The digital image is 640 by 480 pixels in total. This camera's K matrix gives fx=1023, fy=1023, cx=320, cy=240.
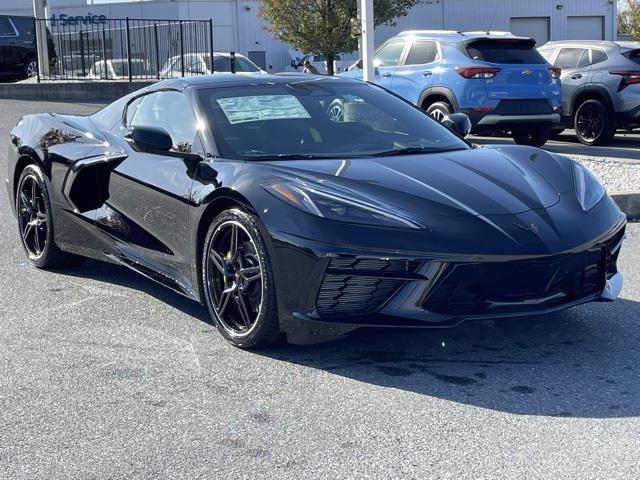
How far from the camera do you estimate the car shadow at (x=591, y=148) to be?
13.4m

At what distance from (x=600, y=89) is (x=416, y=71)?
2732mm

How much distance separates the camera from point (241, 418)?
3.88 metres

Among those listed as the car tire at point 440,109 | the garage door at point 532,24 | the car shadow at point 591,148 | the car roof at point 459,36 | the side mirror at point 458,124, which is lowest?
the car shadow at point 591,148

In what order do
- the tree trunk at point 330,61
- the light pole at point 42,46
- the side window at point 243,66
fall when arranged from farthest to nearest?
the side window at point 243,66
the tree trunk at point 330,61
the light pole at point 42,46

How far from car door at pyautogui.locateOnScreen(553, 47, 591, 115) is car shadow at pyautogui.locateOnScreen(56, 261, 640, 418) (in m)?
10.4

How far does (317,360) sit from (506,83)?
31.6ft

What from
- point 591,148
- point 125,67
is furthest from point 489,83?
point 125,67

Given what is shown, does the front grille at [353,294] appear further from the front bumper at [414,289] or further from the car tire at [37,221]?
the car tire at [37,221]

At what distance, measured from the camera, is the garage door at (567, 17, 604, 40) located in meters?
46.8

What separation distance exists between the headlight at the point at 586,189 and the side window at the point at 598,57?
10.5 m

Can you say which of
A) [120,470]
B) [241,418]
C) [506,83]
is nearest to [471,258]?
[241,418]

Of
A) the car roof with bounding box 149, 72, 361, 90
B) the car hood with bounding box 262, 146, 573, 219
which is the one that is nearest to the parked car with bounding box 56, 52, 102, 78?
the car roof with bounding box 149, 72, 361, 90

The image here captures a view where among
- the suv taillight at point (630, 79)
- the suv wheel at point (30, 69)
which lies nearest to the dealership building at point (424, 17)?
the suv wheel at point (30, 69)

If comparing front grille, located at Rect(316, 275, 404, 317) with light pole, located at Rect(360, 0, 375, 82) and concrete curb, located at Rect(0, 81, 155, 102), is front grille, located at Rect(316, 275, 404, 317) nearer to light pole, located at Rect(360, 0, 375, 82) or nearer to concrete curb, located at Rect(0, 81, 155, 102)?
light pole, located at Rect(360, 0, 375, 82)
